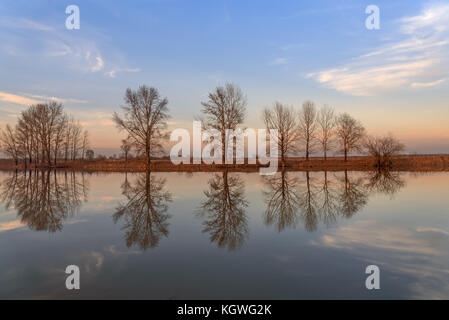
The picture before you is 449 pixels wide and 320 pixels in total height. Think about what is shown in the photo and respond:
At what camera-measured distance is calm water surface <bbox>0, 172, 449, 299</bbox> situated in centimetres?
343

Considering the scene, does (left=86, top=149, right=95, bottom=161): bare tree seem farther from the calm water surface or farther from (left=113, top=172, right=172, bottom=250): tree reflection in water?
(left=113, top=172, right=172, bottom=250): tree reflection in water

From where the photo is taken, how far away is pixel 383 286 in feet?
11.5

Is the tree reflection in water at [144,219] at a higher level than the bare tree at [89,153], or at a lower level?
lower

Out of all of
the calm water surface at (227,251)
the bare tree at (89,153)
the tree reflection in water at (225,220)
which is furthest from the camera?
the bare tree at (89,153)

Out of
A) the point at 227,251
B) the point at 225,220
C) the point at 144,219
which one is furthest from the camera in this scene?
the point at 144,219

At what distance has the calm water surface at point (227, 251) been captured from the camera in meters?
3.43

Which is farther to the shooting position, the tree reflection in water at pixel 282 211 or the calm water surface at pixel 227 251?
the tree reflection in water at pixel 282 211

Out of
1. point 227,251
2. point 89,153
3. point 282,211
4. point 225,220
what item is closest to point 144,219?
point 225,220

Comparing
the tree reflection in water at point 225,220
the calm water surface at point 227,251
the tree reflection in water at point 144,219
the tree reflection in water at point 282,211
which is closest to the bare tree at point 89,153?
the calm water surface at point 227,251

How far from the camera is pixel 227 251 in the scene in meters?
4.86

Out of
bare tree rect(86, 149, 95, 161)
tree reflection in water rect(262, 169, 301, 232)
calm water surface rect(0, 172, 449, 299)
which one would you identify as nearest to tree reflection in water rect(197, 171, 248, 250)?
calm water surface rect(0, 172, 449, 299)

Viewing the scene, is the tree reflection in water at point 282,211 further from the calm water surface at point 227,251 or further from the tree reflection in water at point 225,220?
the tree reflection in water at point 225,220

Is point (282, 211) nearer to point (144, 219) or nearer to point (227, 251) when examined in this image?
point (227, 251)
